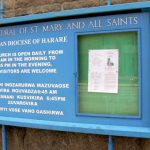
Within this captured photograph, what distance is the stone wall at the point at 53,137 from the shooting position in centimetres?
321

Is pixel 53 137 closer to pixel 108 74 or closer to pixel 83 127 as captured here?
pixel 83 127

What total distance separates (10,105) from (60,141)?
2.21 ft

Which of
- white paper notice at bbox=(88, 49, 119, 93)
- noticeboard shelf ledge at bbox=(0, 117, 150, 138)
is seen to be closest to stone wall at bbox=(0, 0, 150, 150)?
noticeboard shelf ledge at bbox=(0, 117, 150, 138)

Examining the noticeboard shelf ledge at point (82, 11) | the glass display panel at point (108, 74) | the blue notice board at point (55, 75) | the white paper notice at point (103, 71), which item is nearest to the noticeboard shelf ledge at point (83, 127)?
the blue notice board at point (55, 75)

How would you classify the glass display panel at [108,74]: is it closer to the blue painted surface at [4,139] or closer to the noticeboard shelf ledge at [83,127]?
the noticeboard shelf ledge at [83,127]

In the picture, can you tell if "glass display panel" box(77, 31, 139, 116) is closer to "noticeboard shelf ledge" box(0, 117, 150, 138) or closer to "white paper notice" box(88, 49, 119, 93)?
"white paper notice" box(88, 49, 119, 93)

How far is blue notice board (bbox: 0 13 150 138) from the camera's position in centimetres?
292

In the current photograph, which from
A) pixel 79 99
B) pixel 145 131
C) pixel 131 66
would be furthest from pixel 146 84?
pixel 79 99

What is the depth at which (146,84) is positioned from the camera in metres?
2.90

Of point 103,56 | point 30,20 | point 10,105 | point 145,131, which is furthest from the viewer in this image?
point 10,105

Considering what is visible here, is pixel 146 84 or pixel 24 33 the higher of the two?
pixel 24 33

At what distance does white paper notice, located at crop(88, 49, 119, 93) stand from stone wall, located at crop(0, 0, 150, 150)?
50 centimetres

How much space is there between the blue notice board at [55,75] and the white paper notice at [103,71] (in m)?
0.16

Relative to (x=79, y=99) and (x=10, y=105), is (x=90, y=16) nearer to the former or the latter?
(x=79, y=99)
